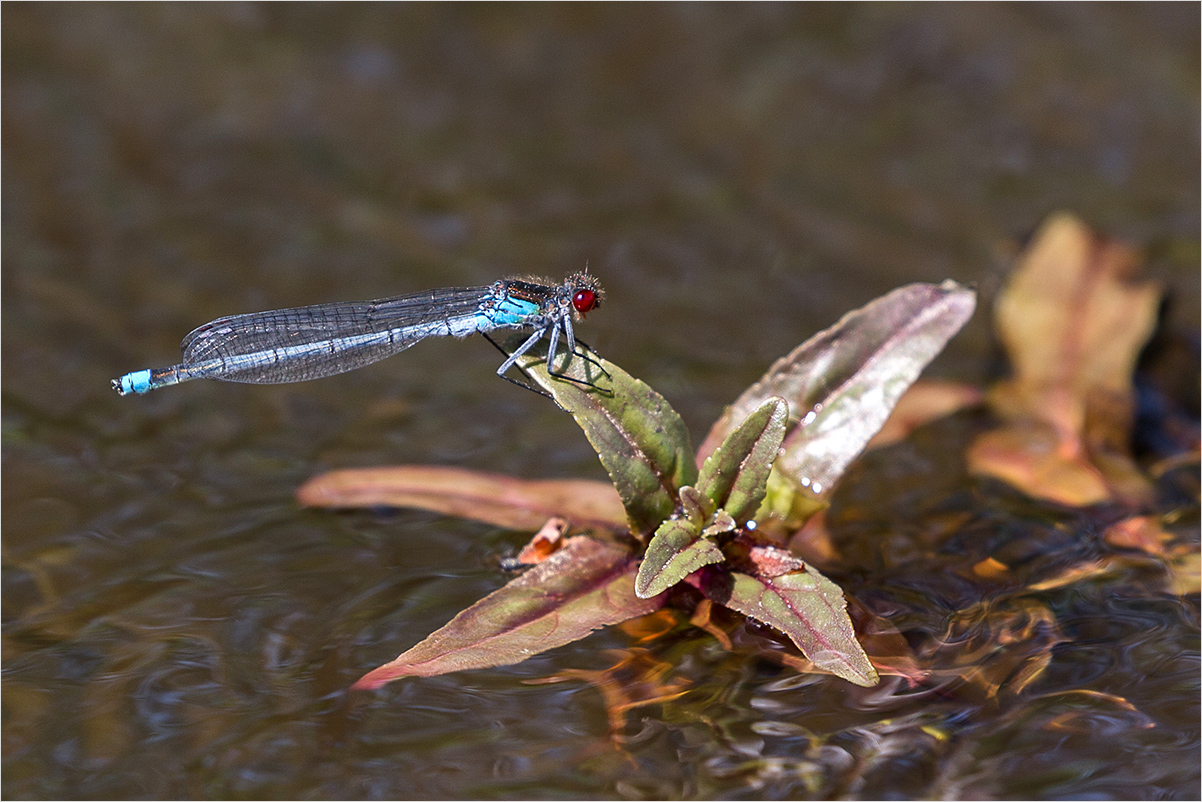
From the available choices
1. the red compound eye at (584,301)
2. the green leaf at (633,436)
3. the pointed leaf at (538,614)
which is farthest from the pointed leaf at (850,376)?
the red compound eye at (584,301)

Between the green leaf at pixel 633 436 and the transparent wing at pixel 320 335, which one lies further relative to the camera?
the transparent wing at pixel 320 335

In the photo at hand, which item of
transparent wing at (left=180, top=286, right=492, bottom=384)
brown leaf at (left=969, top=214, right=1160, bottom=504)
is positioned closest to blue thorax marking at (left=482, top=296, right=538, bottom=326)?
transparent wing at (left=180, top=286, right=492, bottom=384)

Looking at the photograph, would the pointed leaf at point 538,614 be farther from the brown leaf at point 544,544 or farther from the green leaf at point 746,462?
the green leaf at point 746,462

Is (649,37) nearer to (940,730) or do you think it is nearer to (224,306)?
(224,306)

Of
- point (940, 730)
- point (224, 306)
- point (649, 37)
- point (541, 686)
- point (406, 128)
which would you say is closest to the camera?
point (940, 730)

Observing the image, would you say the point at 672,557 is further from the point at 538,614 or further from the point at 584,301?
the point at 584,301

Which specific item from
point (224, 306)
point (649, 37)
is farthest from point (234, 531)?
point (649, 37)

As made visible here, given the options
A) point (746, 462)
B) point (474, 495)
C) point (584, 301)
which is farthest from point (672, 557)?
point (584, 301)
